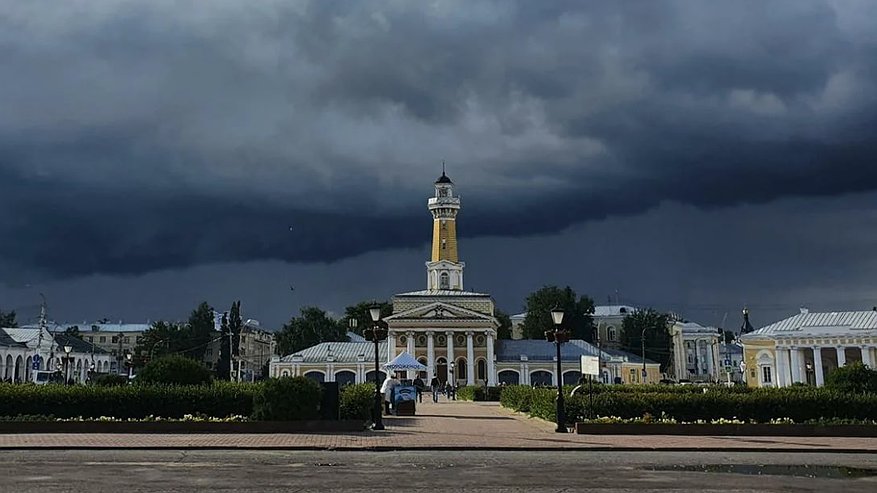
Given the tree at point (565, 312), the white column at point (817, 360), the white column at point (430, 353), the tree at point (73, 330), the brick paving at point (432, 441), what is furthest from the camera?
the tree at point (73, 330)

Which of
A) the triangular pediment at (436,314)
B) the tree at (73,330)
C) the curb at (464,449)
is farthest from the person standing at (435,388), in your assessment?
the tree at (73,330)

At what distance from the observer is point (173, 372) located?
1123 inches

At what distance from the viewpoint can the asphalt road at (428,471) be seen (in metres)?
13.3

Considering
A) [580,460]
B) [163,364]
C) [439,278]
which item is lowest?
[580,460]

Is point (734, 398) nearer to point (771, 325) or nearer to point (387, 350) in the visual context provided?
point (771, 325)

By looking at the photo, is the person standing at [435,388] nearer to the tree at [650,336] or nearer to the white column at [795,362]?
the white column at [795,362]

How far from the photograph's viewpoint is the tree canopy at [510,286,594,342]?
11756 centimetres

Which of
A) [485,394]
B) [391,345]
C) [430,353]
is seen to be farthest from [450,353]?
[485,394]

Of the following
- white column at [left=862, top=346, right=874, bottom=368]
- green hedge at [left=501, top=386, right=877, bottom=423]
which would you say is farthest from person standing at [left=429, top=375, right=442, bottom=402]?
white column at [left=862, top=346, right=874, bottom=368]

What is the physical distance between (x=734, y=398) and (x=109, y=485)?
65.6ft

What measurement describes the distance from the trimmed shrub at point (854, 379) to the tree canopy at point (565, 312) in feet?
285

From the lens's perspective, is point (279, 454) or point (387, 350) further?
point (387, 350)

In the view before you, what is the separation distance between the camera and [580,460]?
1830cm

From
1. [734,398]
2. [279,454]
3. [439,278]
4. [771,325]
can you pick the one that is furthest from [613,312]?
[279,454]
